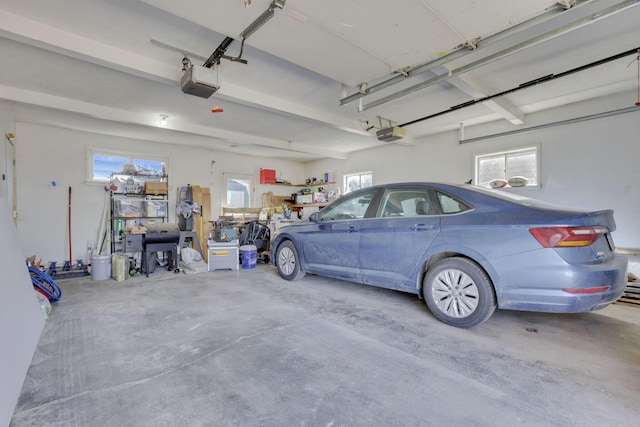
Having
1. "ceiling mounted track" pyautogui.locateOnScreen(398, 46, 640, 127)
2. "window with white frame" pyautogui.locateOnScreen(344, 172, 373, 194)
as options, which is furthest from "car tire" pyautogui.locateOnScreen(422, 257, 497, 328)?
"window with white frame" pyautogui.locateOnScreen(344, 172, 373, 194)

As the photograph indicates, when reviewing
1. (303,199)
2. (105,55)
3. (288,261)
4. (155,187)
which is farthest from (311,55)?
(303,199)

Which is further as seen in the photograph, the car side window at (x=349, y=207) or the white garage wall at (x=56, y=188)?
the white garage wall at (x=56, y=188)

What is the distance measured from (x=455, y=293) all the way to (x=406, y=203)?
1032mm

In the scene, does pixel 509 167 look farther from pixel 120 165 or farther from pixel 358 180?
pixel 120 165

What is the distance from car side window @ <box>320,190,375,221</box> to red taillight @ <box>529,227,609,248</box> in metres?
1.74

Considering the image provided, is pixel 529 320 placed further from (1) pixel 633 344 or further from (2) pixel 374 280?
(2) pixel 374 280

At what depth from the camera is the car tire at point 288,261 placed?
4.23m

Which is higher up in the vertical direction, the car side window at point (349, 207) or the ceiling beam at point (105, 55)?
the ceiling beam at point (105, 55)

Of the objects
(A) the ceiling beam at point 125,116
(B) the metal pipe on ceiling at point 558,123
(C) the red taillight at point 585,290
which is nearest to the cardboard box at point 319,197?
(A) the ceiling beam at point 125,116

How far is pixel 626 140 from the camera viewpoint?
411 cm

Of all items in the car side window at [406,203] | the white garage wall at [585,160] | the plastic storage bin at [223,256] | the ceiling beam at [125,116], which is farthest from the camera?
the plastic storage bin at [223,256]

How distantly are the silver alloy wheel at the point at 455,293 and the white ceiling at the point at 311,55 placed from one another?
2146 mm

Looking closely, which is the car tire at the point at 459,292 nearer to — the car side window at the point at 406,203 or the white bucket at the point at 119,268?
the car side window at the point at 406,203

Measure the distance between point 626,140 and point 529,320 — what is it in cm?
347
